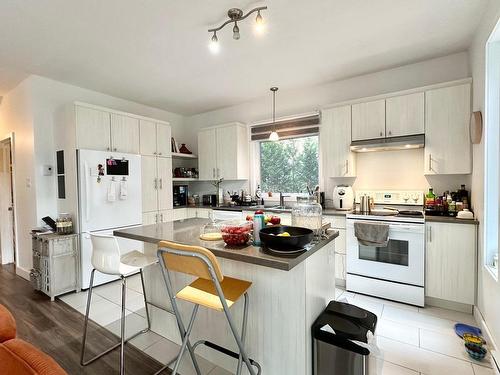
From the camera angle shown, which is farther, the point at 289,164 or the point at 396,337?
the point at 289,164

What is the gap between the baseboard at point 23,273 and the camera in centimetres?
359

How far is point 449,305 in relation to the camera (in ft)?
8.52

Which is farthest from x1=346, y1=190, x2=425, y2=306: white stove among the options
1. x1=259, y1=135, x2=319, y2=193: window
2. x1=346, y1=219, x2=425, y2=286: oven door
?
x1=259, y1=135, x2=319, y2=193: window

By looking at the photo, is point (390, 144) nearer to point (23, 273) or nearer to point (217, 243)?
point (217, 243)

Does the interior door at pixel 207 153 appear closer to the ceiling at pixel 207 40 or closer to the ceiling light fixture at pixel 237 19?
the ceiling at pixel 207 40

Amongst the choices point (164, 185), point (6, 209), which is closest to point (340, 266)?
point (164, 185)

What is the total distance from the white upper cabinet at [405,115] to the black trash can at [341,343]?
88.7 inches

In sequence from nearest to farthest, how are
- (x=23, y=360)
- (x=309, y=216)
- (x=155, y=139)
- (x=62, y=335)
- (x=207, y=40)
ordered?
(x=23, y=360)
(x=309, y=216)
(x=62, y=335)
(x=207, y=40)
(x=155, y=139)

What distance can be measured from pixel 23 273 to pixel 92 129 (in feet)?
7.76

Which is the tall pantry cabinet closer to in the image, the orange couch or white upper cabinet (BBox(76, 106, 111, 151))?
white upper cabinet (BBox(76, 106, 111, 151))

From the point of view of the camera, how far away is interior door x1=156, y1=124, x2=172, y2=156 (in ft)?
13.8

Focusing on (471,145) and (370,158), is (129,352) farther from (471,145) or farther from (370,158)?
(471,145)

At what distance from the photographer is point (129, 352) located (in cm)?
205

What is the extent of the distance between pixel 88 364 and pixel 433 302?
127 inches
